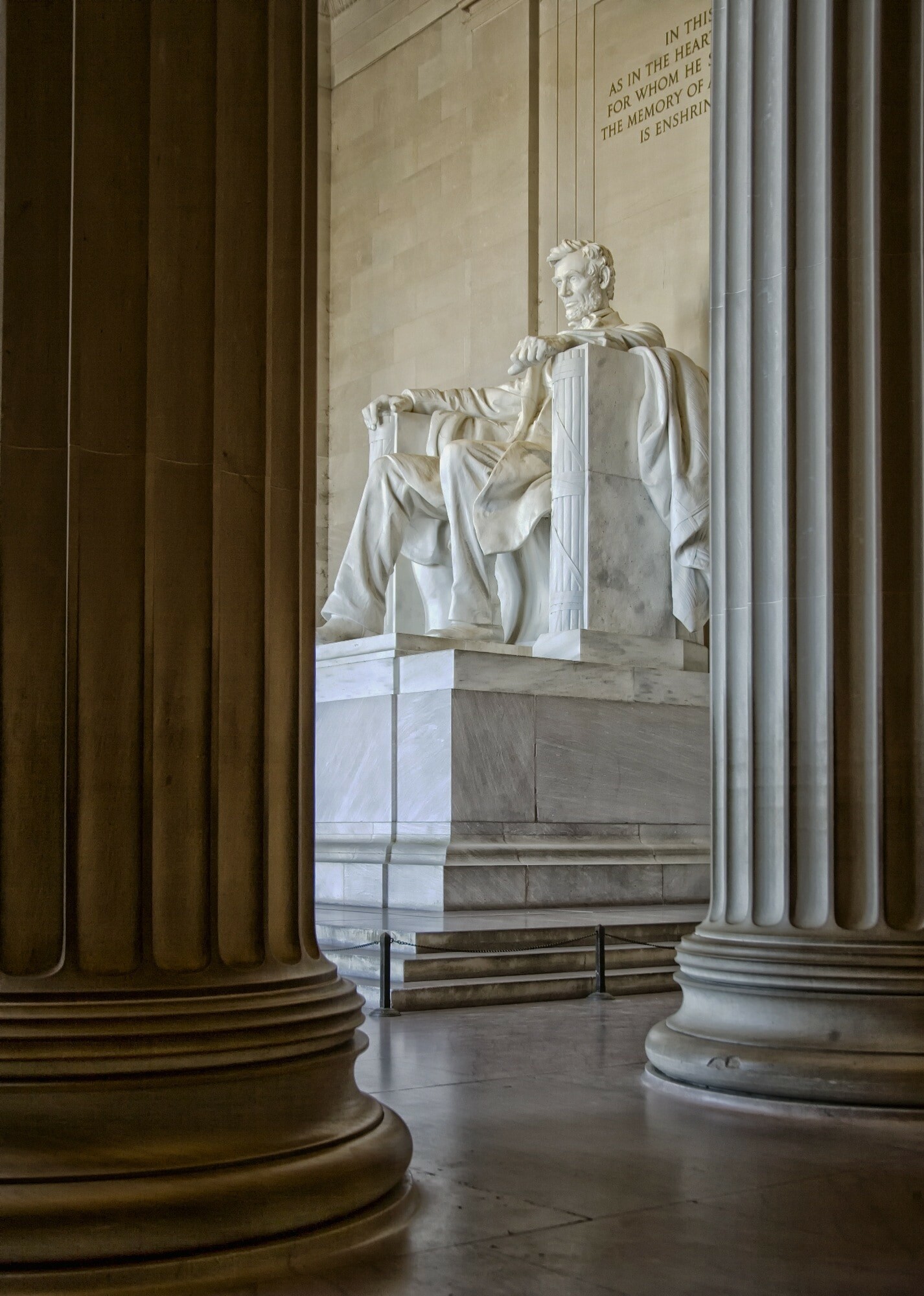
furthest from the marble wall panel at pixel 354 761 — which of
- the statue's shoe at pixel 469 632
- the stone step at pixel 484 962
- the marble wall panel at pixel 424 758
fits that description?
the stone step at pixel 484 962

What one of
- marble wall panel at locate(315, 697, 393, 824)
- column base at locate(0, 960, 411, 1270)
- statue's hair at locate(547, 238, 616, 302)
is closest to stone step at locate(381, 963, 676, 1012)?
marble wall panel at locate(315, 697, 393, 824)

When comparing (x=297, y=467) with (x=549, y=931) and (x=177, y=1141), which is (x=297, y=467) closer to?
(x=177, y=1141)

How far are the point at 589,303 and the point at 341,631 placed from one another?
3.24 meters

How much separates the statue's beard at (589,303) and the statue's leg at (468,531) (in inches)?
47.8

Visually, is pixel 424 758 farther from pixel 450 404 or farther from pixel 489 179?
pixel 489 179

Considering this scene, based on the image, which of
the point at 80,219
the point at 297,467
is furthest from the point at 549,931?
the point at 80,219

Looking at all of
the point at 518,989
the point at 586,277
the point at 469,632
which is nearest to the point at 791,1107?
the point at 518,989

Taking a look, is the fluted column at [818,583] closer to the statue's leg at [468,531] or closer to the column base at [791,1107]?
the column base at [791,1107]

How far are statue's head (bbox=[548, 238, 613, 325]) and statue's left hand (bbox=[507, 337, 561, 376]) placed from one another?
720 millimetres

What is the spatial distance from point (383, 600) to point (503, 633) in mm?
994

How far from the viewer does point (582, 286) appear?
12.0 metres

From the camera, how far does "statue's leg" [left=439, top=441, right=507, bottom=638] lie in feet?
38.8

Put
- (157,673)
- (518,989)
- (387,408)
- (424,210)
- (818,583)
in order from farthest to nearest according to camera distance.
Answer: (424,210), (387,408), (518,989), (818,583), (157,673)

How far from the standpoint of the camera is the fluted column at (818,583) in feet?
15.3
